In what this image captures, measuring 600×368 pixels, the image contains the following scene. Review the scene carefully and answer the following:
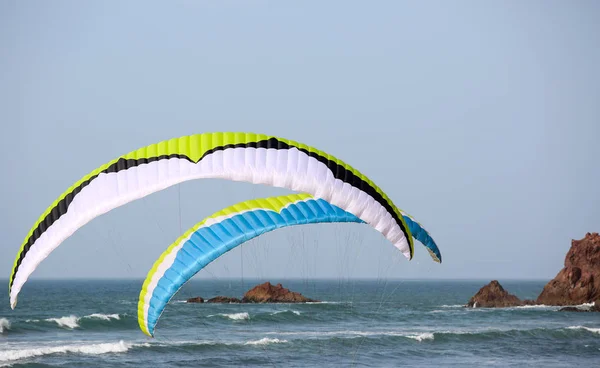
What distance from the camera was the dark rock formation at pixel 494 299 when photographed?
56.1 m

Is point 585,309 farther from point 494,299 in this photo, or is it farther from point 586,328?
point 586,328

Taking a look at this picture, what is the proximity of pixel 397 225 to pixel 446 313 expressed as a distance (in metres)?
38.2

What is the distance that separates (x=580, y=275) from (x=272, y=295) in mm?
18947

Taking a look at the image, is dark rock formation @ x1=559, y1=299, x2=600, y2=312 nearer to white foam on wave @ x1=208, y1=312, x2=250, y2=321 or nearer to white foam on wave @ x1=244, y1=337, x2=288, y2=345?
white foam on wave @ x1=208, y1=312, x2=250, y2=321

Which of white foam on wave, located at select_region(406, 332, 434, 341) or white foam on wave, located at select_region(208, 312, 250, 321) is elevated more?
white foam on wave, located at select_region(208, 312, 250, 321)

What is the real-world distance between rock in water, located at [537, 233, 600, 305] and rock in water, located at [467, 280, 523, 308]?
2.13 m

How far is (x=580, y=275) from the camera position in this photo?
53.1 metres

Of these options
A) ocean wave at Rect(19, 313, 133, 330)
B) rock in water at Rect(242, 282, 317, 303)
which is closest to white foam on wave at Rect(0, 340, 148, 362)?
ocean wave at Rect(19, 313, 133, 330)

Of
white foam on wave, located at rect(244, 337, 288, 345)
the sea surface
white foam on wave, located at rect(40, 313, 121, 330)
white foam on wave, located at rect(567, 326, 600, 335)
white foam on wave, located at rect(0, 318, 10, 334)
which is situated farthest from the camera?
white foam on wave, located at rect(40, 313, 121, 330)

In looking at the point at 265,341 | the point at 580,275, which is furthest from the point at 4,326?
the point at 580,275

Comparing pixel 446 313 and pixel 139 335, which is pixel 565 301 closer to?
pixel 446 313

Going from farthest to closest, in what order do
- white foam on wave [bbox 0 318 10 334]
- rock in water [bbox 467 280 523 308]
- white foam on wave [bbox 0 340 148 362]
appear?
1. rock in water [bbox 467 280 523 308]
2. white foam on wave [bbox 0 318 10 334]
3. white foam on wave [bbox 0 340 148 362]

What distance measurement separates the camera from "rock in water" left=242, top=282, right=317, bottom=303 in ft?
185

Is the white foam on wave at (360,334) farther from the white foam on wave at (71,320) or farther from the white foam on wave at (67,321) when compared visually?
the white foam on wave at (67,321)
